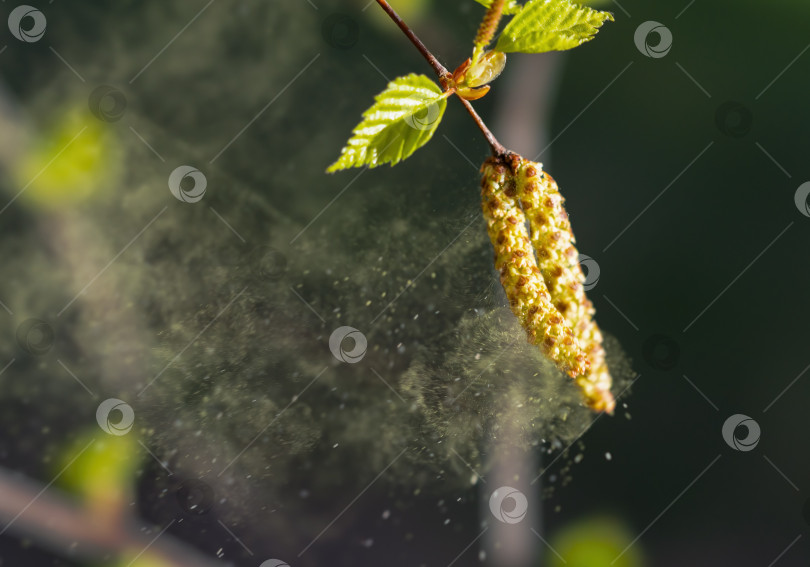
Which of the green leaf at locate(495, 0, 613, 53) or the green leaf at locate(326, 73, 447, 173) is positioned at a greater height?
the green leaf at locate(495, 0, 613, 53)

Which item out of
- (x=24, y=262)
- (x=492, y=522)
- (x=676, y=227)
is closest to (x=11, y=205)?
(x=24, y=262)

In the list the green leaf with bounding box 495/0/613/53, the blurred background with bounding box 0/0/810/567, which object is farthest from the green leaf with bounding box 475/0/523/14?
the blurred background with bounding box 0/0/810/567

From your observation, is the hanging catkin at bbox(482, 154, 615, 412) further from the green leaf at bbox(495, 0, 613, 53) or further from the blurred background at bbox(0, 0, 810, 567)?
the blurred background at bbox(0, 0, 810, 567)

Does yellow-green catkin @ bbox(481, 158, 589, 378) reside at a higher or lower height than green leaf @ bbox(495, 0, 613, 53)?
lower

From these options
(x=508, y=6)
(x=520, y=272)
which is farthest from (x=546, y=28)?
(x=520, y=272)

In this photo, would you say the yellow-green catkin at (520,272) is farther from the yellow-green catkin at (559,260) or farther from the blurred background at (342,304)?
the blurred background at (342,304)

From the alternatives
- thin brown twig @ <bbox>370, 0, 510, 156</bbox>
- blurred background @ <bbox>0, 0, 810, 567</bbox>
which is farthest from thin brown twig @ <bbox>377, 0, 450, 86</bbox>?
blurred background @ <bbox>0, 0, 810, 567</bbox>

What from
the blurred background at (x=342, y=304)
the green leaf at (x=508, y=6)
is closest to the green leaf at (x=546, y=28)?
the green leaf at (x=508, y=6)

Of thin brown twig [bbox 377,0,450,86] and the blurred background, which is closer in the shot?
thin brown twig [bbox 377,0,450,86]
